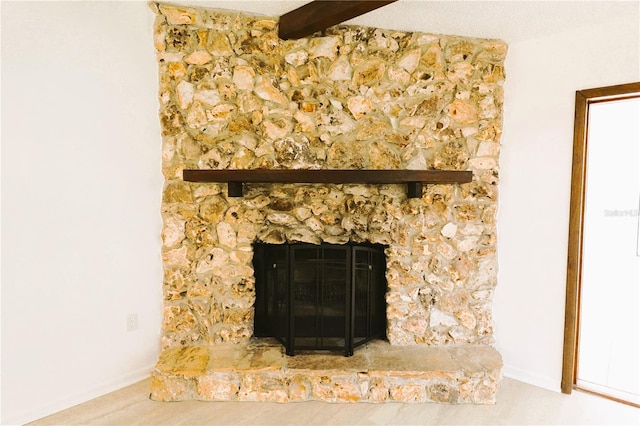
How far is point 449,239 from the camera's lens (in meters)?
2.45

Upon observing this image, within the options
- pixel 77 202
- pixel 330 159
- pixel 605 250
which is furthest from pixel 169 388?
pixel 605 250

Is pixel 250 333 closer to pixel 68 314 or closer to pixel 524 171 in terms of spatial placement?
pixel 68 314

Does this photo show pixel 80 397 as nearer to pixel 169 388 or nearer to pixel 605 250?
pixel 169 388

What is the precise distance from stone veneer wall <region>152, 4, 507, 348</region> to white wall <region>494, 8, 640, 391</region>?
0.12 metres

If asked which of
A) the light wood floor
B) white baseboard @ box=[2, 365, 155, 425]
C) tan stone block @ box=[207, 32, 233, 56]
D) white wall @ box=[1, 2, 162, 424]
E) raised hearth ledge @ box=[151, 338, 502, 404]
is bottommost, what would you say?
the light wood floor

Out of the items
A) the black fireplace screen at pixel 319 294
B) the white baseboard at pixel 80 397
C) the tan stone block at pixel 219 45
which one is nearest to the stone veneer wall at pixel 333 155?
the tan stone block at pixel 219 45

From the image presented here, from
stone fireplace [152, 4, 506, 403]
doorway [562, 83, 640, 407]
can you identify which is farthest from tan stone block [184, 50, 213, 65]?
doorway [562, 83, 640, 407]

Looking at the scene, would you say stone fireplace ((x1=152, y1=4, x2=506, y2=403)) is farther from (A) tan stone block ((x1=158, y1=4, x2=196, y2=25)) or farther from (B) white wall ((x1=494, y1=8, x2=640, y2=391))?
(B) white wall ((x1=494, y1=8, x2=640, y2=391))

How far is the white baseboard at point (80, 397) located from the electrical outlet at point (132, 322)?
11.7 inches

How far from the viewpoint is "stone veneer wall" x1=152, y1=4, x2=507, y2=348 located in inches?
92.2

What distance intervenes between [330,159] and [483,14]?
1.27 meters

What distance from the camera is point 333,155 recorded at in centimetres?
239

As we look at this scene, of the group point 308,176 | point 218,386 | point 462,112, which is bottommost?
point 218,386

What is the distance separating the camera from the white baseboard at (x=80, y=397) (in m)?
1.89
